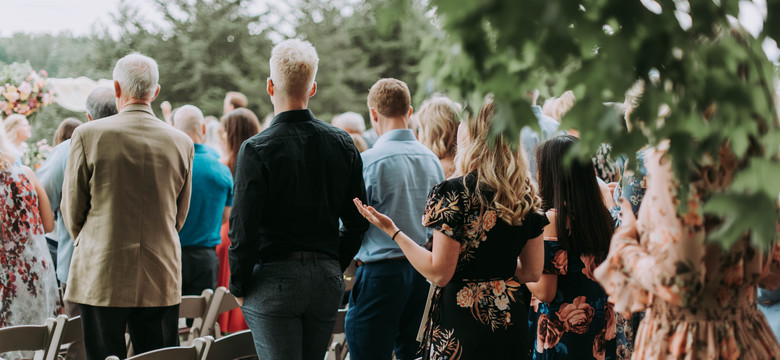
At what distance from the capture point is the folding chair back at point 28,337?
2852mm

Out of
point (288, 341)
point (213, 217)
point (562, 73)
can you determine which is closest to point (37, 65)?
point (213, 217)

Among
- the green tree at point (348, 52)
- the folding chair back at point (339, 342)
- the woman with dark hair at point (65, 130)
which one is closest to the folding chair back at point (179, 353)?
the folding chair back at point (339, 342)

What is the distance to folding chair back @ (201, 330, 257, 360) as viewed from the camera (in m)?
2.64

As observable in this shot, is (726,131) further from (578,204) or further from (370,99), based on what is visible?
(370,99)

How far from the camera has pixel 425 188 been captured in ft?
12.9

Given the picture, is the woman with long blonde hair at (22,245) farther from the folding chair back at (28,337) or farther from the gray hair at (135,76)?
the folding chair back at (28,337)

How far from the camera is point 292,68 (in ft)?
9.82

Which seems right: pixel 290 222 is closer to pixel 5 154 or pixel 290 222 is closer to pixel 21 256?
pixel 5 154

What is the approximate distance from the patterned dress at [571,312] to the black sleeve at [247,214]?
47.6 inches

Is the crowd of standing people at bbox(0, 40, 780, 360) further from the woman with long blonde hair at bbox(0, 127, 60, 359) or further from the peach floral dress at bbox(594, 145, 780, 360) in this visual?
the woman with long blonde hair at bbox(0, 127, 60, 359)

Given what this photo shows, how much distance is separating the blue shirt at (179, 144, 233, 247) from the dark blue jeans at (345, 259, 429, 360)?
5.37ft

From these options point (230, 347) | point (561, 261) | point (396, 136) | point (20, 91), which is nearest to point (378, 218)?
point (230, 347)

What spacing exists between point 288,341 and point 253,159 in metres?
0.73

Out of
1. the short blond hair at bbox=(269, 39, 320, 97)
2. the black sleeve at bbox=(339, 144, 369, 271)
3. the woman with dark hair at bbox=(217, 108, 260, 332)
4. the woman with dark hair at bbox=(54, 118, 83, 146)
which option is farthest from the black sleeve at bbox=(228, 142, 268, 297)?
the woman with dark hair at bbox=(54, 118, 83, 146)
